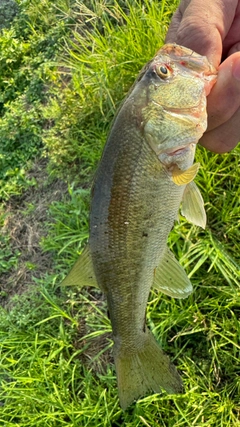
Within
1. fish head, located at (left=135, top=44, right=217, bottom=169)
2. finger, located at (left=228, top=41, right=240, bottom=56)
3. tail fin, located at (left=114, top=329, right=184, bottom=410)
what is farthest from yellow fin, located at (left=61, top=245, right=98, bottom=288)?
finger, located at (left=228, top=41, right=240, bottom=56)

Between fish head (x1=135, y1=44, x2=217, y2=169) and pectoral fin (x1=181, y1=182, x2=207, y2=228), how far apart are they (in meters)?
0.18

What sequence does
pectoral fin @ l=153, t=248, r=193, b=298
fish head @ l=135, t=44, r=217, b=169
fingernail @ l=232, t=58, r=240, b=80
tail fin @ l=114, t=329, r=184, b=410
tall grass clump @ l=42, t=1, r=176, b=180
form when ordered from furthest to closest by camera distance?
tall grass clump @ l=42, t=1, r=176, b=180, tail fin @ l=114, t=329, r=184, b=410, pectoral fin @ l=153, t=248, r=193, b=298, fingernail @ l=232, t=58, r=240, b=80, fish head @ l=135, t=44, r=217, b=169

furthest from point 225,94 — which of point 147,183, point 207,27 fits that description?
point 147,183

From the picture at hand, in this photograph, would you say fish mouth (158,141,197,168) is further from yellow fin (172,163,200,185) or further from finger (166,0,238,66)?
finger (166,0,238,66)

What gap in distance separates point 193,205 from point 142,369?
0.73 metres

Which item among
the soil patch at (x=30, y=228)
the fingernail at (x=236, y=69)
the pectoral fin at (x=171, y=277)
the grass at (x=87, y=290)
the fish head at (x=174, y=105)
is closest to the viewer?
the fish head at (x=174, y=105)

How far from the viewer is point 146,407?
7.67ft

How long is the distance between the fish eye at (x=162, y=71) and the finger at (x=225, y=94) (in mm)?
241

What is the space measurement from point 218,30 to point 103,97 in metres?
1.53

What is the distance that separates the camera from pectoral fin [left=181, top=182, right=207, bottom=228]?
5.55 feet

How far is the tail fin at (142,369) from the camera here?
1.84m

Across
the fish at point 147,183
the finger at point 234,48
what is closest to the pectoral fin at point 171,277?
the fish at point 147,183

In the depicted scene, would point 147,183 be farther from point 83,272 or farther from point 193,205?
point 83,272

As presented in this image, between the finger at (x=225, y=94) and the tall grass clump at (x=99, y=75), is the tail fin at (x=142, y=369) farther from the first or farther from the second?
the tall grass clump at (x=99, y=75)
